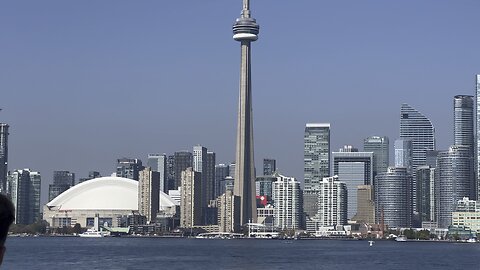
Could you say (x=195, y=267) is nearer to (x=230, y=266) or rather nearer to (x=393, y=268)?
(x=230, y=266)

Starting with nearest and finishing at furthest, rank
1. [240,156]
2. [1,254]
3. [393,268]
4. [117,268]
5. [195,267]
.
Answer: [1,254] → [117,268] → [195,267] → [393,268] → [240,156]

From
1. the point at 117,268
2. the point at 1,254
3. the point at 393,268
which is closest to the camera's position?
the point at 1,254

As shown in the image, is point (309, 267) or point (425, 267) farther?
point (425, 267)

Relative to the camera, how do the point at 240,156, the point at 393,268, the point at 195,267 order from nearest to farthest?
the point at 195,267 < the point at 393,268 < the point at 240,156

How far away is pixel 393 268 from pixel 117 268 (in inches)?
892

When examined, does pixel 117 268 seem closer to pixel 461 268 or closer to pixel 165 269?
pixel 165 269

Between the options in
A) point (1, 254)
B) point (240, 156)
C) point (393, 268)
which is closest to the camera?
point (1, 254)

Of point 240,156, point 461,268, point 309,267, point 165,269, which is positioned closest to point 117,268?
point 165,269

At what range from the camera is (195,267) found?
7538 centimetres

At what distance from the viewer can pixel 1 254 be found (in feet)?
8.45

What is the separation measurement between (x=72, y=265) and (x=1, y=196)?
7340cm

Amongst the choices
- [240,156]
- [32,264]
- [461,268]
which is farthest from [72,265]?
[240,156]

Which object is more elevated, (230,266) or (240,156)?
(240,156)

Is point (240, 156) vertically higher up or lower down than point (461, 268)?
higher up
